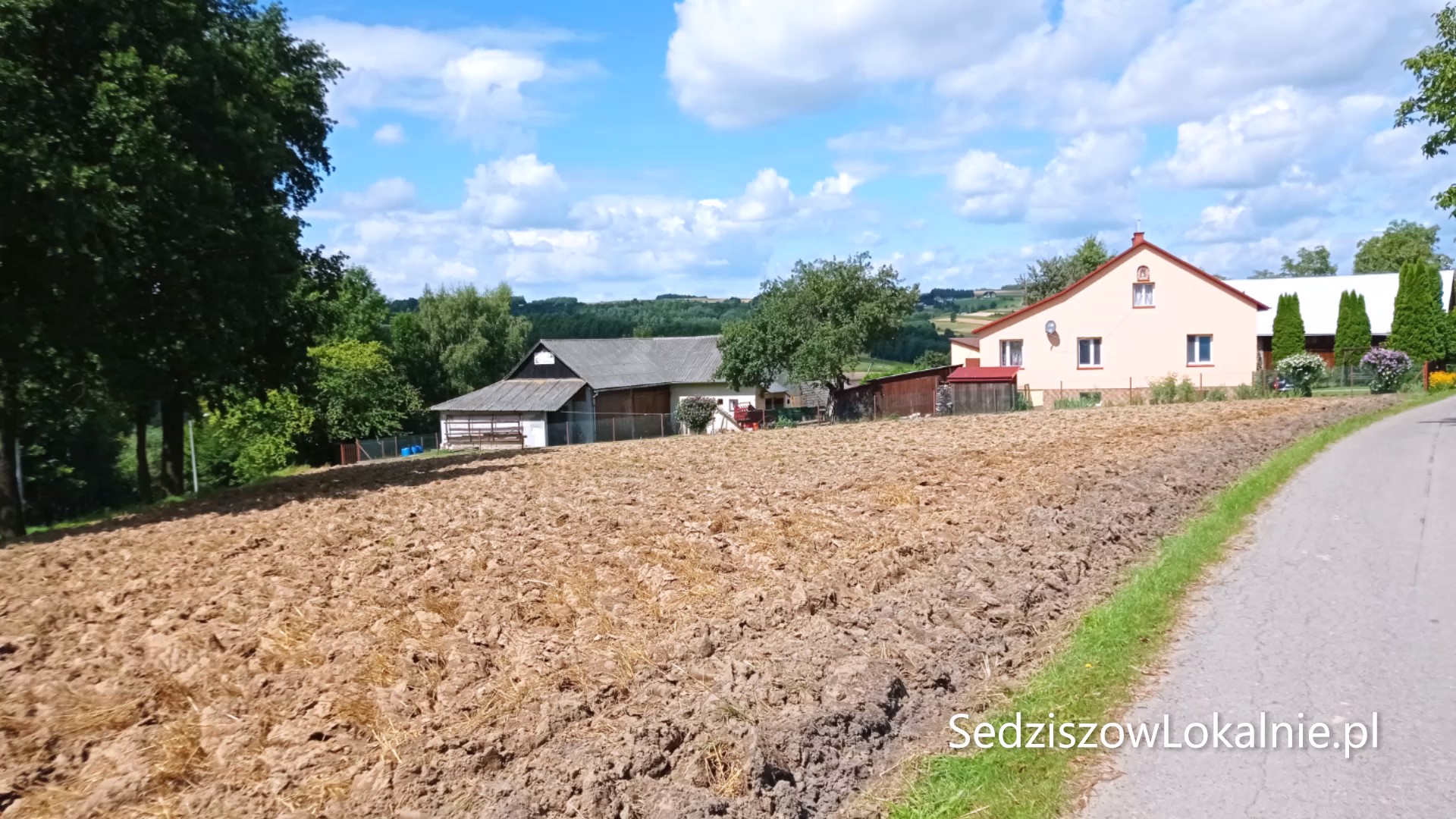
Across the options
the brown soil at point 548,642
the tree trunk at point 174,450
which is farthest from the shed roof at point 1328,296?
the tree trunk at point 174,450

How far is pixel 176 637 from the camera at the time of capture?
8203 millimetres

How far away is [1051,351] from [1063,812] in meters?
43.7

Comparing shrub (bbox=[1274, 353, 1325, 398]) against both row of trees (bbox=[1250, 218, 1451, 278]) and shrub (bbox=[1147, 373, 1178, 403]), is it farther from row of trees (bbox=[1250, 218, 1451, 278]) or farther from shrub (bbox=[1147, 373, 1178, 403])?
row of trees (bbox=[1250, 218, 1451, 278])

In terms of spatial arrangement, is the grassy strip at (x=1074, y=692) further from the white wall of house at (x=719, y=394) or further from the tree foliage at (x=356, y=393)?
the tree foliage at (x=356, y=393)

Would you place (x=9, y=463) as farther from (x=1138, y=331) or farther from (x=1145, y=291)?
(x=1145, y=291)

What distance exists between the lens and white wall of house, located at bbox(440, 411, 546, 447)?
55.0 metres

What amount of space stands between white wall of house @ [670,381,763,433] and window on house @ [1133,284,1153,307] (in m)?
20.1

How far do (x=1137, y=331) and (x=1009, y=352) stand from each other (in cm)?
566

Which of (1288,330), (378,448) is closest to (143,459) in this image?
(378,448)

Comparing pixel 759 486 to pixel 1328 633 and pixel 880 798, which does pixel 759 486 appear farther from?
pixel 880 798

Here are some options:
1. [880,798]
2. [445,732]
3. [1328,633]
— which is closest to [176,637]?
[445,732]

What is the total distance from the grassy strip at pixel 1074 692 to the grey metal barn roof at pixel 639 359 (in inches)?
1936

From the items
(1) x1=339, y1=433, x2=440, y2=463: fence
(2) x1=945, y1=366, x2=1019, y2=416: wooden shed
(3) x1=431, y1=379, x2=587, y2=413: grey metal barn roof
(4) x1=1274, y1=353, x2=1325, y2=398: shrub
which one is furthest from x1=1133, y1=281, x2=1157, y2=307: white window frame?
(1) x1=339, y1=433, x2=440, y2=463: fence

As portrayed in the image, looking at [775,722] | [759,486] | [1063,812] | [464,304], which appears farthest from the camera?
[464,304]
